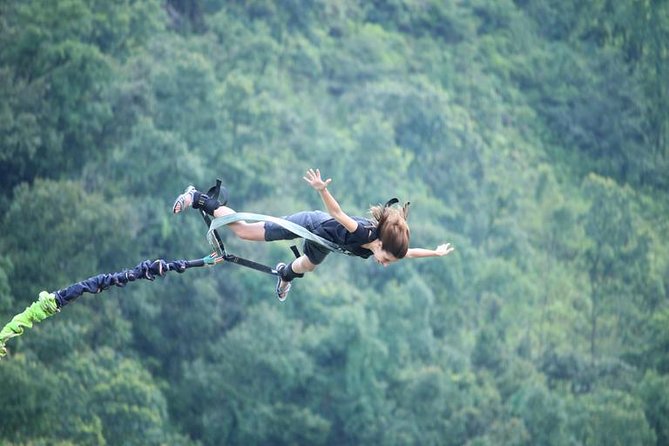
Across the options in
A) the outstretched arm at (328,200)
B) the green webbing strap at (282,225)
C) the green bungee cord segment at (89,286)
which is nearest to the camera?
the outstretched arm at (328,200)

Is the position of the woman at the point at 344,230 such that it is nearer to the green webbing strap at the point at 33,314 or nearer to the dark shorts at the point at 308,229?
the dark shorts at the point at 308,229

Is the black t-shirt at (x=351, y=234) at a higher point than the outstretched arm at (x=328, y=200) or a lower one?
lower

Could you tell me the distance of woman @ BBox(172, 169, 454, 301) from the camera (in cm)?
797

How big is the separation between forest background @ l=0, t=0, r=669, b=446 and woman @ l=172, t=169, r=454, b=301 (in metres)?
17.8

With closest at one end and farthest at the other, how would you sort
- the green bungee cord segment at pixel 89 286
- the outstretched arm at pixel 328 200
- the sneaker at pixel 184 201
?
1. the outstretched arm at pixel 328 200
2. the green bungee cord segment at pixel 89 286
3. the sneaker at pixel 184 201

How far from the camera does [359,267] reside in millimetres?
36812

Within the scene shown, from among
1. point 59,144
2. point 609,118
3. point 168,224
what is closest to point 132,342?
point 168,224

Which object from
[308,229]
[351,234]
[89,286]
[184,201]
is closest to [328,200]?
[351,234]

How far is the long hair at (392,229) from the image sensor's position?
796 cm

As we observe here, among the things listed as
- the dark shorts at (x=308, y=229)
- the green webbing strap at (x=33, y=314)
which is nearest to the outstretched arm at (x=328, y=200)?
the dark shorts at (x=308, y=229)

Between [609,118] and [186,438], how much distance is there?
101ft

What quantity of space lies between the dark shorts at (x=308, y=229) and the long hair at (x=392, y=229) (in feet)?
1.28

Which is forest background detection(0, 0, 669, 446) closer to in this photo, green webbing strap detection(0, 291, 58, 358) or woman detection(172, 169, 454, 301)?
green webbing strap detection(0, 291, 58, 358)

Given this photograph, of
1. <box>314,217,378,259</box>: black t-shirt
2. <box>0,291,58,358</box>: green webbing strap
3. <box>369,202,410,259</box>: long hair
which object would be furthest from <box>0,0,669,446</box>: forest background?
<box>369,202,410,259</box>: long hair
